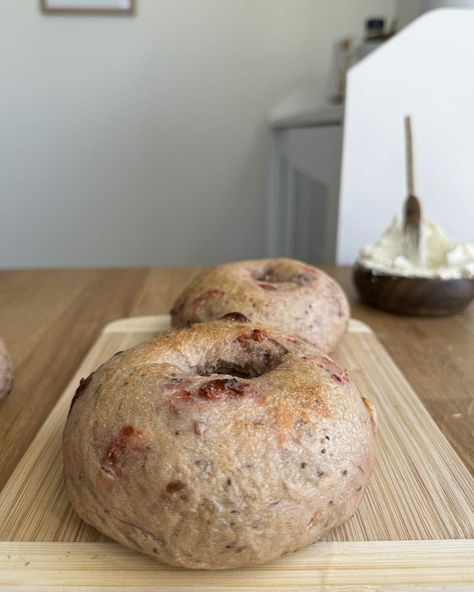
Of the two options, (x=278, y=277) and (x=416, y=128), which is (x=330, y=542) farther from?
(x=416, y=128)

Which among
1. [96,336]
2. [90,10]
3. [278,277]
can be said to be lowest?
[96,336]

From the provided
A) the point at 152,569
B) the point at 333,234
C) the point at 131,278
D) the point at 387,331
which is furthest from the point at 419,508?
the point at 333,234

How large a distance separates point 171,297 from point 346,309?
492 mm

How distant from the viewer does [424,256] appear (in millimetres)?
1233

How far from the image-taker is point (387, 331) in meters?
1.13

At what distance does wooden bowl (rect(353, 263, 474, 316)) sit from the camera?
1147 millimetres

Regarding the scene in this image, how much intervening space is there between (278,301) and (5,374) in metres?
0.42

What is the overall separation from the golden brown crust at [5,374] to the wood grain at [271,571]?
1.05ft

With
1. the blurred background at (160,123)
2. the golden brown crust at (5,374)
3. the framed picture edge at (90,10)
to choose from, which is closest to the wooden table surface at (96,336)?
the golden brown crust at (5,374)

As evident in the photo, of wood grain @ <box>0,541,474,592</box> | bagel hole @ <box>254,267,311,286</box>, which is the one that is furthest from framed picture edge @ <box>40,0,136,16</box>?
wood grain @ <box>0,541,474,592</box>

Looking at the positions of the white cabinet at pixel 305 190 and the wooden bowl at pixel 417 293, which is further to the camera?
the white cabinet at pixel 305 190

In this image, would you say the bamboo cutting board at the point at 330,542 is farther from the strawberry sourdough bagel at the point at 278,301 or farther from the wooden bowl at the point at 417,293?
the wooden bowl at the point at 417,293

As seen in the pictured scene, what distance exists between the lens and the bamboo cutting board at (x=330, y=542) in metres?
0.50

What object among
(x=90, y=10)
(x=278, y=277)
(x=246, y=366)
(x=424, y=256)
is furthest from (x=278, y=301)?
(x=90, y=10)
